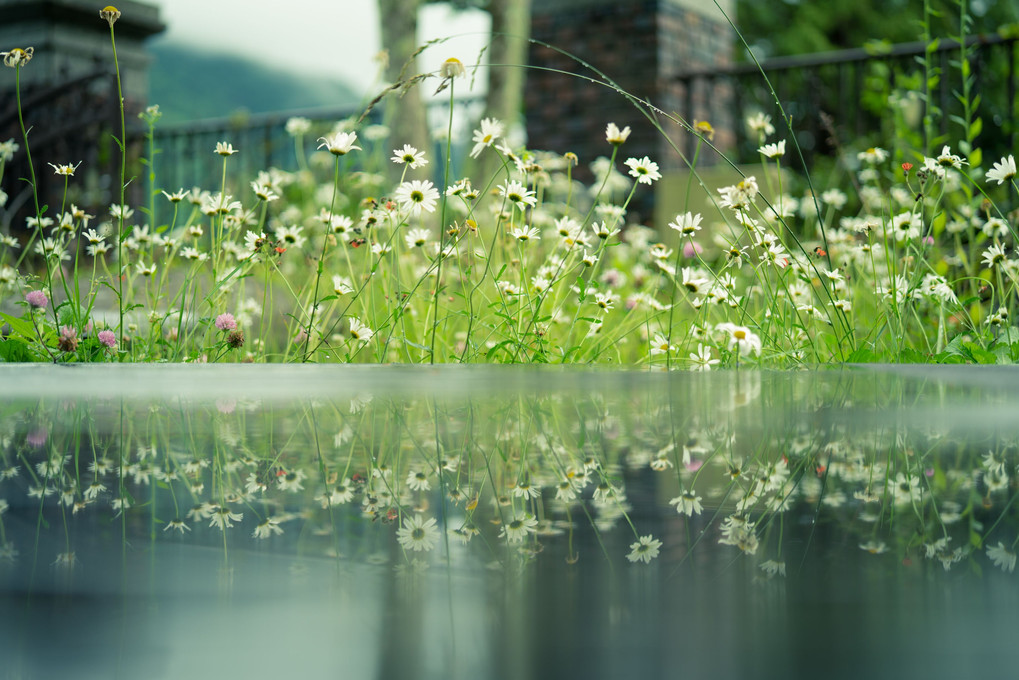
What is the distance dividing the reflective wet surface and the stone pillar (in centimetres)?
730

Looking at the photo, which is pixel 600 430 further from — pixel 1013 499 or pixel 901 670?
pixel 901 670

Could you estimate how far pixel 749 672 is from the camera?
44cm

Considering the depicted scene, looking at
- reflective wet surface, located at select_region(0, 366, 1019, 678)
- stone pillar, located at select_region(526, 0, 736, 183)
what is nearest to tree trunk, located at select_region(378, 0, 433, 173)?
stone pillar, located at select_region(526, 0, 736, 183)

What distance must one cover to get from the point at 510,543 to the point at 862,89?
7.98 metres

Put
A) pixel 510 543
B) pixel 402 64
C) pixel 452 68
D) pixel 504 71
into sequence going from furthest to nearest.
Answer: pixel 504 71 → pixel 402 64 → pixel 452 68 → pixel 510 543

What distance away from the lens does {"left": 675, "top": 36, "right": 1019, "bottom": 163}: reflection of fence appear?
221 inches

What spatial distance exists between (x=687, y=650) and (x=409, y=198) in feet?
5.91

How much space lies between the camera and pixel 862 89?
770 centimetres

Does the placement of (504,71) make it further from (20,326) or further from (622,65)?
(20,326)

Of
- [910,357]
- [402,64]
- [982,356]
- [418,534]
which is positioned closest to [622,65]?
[402,64]

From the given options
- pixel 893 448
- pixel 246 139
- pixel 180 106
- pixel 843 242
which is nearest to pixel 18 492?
pixel 893 448

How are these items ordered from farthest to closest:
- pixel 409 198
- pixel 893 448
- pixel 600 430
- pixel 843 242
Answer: pixel 843 242
pixel 409 198
pixel 600 430
pixel 893 448

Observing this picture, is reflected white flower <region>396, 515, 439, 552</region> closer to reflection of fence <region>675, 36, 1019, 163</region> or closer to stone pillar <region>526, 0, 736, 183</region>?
reflection of fence <region>675, 36, 1019, 163</region>

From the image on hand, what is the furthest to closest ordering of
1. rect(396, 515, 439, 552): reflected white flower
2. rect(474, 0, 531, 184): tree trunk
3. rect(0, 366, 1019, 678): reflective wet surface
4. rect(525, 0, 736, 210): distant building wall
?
1. rect(525, 0, 736, 210): distant building wall
2. rect(474, 0, 531, 184): tree trunk
3. rect(396, 515, 439, 552): reflected white flower
4. rect(0, 366, 1019, 678): reflective wet surface
